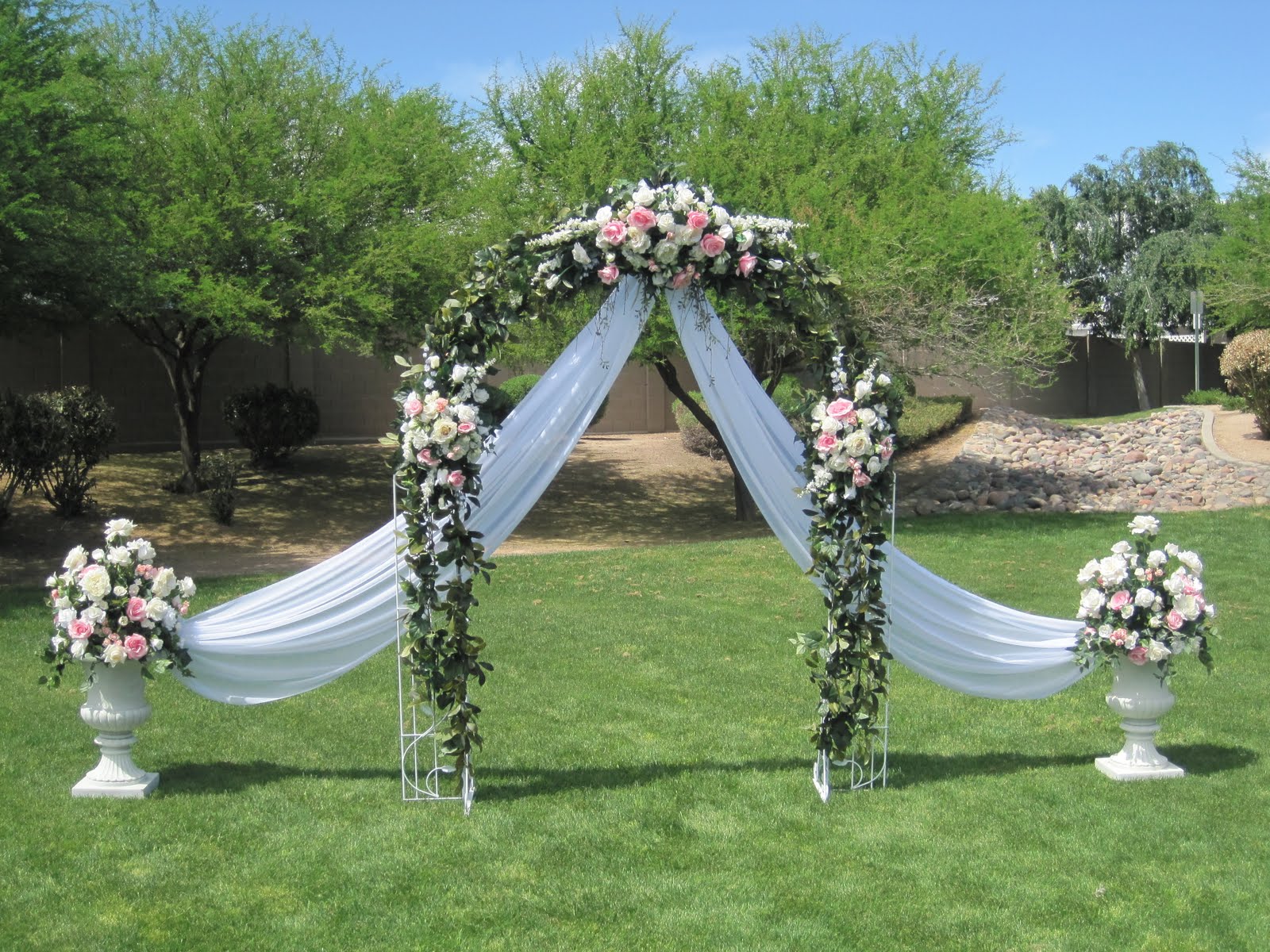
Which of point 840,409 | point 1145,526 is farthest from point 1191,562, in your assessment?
point 840,409

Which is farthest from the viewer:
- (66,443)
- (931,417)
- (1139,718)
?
(931,417)

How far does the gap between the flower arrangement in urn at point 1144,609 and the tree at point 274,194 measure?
33.8 feet

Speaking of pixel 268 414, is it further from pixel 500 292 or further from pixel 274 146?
pixel 500 292

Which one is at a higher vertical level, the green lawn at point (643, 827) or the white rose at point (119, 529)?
the white rose at point (119, 529)

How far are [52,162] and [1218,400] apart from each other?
21.3 metres

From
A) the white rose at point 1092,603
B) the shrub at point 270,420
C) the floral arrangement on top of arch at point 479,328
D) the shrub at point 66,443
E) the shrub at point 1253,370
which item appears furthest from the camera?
the shrub at point 270,420

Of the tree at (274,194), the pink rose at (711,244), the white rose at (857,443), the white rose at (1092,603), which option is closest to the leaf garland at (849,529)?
the white rose at (857,443)

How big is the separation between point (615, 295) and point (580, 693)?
3.14 m

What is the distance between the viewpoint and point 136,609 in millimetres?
5738

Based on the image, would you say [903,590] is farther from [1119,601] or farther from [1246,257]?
[1246,257]

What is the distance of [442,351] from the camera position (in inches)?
226

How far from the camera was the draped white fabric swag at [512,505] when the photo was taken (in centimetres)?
596

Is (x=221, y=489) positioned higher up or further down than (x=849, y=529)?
further down

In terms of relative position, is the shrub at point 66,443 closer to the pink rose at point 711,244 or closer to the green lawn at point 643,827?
the green lawn at point 643,827
